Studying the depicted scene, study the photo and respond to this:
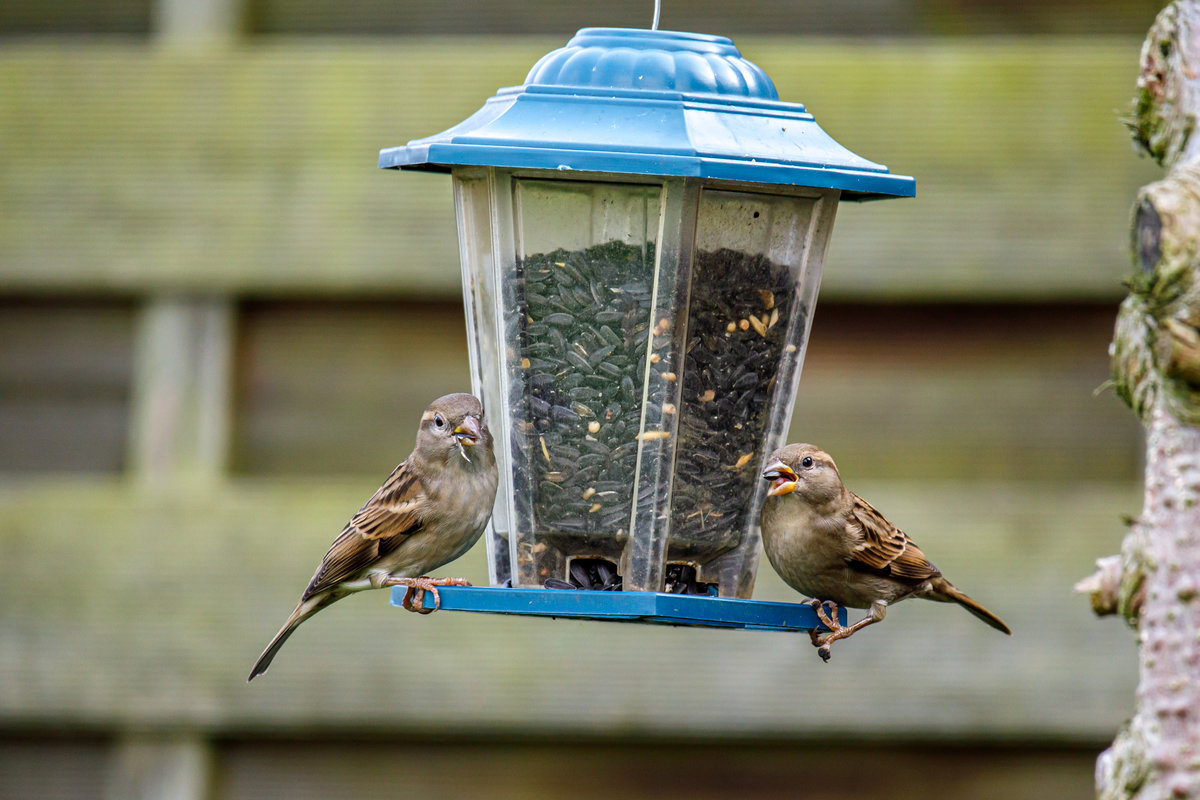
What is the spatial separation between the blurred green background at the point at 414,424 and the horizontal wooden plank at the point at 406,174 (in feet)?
0.05

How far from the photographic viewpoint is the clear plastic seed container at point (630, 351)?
2.97m

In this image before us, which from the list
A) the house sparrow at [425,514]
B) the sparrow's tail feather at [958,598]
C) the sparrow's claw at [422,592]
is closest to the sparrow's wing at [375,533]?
the house sparrow at [425,514]

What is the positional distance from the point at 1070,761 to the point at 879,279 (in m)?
2.32

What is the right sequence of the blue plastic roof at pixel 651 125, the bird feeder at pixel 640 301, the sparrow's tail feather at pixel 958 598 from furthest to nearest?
the sparrow's tail feather at pixel 958 598, the bird feeder at pixel 640 301, the blue plastic roof at pixel 651 125

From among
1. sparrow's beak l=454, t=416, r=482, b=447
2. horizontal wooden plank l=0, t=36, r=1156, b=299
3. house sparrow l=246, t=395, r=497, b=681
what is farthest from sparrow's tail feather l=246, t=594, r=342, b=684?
horizontal wooden plank l=0, t=36, r=1156, b=299

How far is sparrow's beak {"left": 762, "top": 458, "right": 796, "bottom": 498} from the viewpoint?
3.13m

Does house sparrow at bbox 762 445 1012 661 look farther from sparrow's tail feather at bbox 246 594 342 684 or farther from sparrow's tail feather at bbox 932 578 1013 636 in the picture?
sparrow's tail feather at bbox 246 594 342 684

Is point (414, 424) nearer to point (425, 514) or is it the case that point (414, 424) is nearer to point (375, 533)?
point (375, 533)

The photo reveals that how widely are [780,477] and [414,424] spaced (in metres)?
3.49

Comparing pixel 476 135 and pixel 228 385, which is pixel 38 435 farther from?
pixel 476 135

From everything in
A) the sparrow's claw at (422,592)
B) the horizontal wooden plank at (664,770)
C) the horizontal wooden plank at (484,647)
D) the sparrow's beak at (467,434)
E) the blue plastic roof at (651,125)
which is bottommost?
the horizontal wooden plank at (664,770)

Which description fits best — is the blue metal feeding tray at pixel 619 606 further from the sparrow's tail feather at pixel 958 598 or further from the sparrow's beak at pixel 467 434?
the sparrow's tail feather at pixel 958 598

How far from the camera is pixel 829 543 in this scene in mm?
3441

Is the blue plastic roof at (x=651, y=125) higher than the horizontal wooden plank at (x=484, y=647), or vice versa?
the blue plastic roof at (x=651, y=125)
